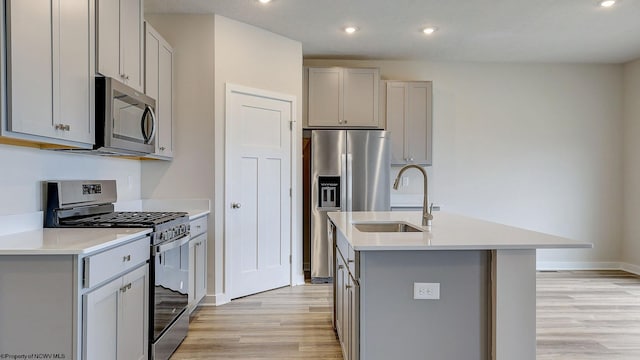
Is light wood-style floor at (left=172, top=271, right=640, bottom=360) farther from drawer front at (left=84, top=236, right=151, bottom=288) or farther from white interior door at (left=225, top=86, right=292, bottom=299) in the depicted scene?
drawer front at (left=84, top=236, right=151, bottom=288)

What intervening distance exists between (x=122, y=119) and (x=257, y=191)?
1.84 m

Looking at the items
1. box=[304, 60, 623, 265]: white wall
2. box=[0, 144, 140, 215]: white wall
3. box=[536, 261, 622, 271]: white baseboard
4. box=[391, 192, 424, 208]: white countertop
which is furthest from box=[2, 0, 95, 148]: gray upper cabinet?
box=[536, 261, 622, 271]: white baseboard

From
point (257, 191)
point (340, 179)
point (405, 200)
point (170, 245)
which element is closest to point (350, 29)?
point (340, 179)

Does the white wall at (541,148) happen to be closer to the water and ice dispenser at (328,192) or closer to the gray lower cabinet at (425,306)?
the water and ice dispenser at (328,192)

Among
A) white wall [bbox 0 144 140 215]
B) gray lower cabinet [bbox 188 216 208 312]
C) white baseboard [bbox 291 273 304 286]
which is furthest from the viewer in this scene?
white baseboard [bbox 291 273 304 286]

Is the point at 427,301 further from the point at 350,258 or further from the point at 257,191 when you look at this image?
the point at 257,191

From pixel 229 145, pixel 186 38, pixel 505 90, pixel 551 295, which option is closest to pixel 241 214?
pixel 229 145

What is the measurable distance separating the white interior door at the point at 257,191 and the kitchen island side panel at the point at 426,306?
7.42 feet

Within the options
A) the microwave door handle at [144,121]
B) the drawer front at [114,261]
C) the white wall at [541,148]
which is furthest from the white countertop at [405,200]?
the drawer front at [114,261]

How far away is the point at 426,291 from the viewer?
6.22ft

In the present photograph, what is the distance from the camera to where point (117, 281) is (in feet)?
6.23

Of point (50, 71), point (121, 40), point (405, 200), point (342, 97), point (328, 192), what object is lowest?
point (405, 200)

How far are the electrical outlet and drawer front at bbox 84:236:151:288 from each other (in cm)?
139

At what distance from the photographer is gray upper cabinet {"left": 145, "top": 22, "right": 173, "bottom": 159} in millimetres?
3066
